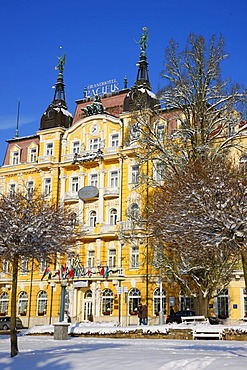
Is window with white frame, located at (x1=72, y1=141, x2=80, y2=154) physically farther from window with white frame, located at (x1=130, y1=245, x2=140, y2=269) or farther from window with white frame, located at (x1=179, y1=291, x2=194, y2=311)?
window with white frame, located at (x1=179, y1=291, x2=194, y2=311)

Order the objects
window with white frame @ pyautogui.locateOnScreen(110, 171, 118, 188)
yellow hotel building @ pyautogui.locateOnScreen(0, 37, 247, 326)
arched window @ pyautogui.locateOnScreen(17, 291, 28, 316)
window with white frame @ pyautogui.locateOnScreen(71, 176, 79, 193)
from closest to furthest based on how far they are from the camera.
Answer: yellow hotel building @ pyautogui.locateOnScreen(0, 37, 247, 326) < window with white frame @ pyautogui.locateOnScreen(110, 171, 118, 188) < arched window @ pyautogui.locateOnScreen(17, 291, 28, 316) < window with white frame @ pyautogui.locateOnScreen(71, 176, 79, 193)

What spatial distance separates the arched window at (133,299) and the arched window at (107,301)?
5.21 ft

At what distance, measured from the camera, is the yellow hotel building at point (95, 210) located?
1658 inches

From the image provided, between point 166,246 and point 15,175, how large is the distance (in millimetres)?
23597

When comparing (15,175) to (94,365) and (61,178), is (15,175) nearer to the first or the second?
(61,178)

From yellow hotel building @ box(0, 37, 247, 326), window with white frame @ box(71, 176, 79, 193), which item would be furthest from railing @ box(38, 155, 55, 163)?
window with white frame @ box(71, 176, 79, 193)

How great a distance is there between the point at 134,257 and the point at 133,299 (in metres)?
3.26

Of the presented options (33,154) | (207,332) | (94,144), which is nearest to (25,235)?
(207,332)

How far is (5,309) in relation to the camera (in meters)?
49.0

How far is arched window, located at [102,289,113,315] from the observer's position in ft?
143

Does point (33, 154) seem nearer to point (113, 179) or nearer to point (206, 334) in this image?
point (113, 179)

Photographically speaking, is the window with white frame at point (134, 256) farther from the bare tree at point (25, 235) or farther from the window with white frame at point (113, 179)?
the bare tree at point (25, 235)

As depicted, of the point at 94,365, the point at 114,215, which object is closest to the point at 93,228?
the point at 114,215

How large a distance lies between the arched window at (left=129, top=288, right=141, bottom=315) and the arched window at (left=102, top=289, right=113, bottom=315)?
1.59 meters
